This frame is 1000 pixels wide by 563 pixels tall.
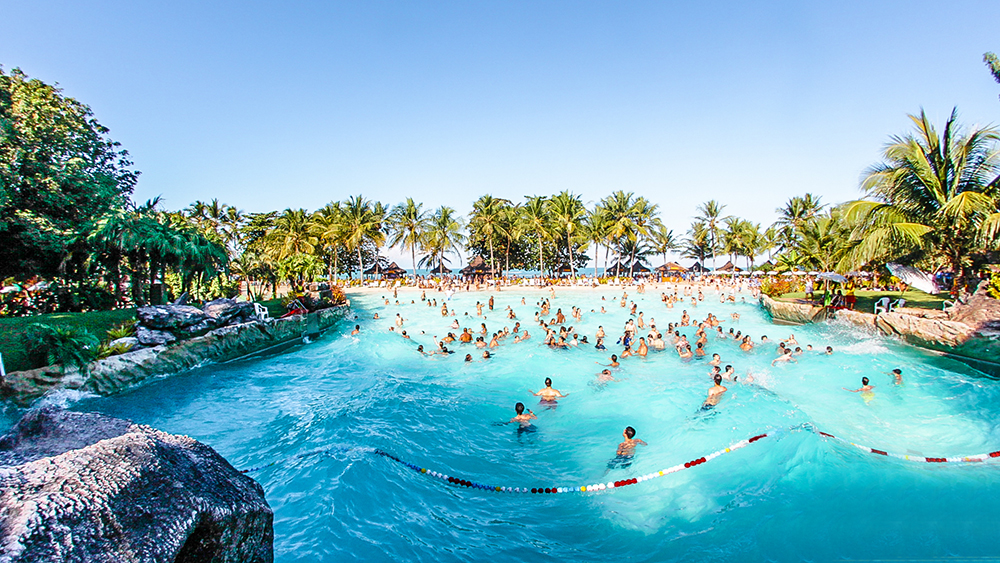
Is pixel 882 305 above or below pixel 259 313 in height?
above

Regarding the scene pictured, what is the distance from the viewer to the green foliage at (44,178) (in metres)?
14.6

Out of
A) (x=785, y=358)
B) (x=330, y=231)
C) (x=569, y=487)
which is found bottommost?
(x=569, y=487)

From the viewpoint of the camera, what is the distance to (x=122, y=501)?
2.24 meters

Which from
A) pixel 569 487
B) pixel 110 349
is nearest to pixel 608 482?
pixel 569 487

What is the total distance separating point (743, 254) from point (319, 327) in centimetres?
5901

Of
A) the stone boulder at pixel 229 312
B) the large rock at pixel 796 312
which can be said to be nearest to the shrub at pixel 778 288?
the large rock at pixel 796 312

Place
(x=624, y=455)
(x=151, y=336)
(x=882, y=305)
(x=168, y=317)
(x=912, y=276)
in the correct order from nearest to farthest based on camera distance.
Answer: (x=624, y=455), (x=151, y=336), (x=168, y=317), (x=882, y=305), (x=912, y=276)

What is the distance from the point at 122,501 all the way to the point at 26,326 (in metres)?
15.4

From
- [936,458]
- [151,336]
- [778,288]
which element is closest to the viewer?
Answer: [936,458]

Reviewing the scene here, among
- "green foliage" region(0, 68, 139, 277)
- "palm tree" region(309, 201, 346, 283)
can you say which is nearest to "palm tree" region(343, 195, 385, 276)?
"palm tree" region(309, 201, 346, 283)

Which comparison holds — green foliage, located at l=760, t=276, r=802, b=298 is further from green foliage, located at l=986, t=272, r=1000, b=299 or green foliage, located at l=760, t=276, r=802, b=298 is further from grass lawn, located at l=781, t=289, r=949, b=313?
green foliage, located at l=986, t=272, r=1000, b=299

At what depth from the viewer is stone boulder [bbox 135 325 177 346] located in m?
13.2

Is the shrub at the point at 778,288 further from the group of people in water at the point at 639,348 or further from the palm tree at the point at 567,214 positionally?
the palm tree at the point at 567,214

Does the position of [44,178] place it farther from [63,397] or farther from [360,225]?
[360,225]
